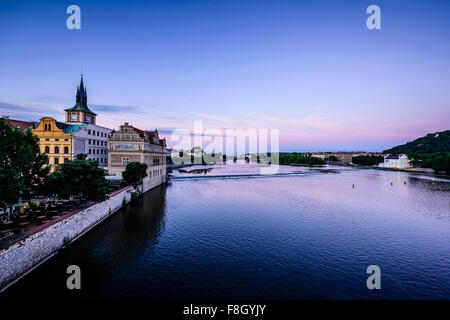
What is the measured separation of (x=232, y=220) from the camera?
3934 cm

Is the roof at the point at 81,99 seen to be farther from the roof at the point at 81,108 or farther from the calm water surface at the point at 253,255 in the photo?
the calm water surface at the point at 253,255

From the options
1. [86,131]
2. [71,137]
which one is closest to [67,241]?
[71,137]

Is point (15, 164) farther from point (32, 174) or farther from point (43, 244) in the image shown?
point (43, 244)

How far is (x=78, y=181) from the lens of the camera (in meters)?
31.9

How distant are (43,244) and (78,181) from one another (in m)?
11.5

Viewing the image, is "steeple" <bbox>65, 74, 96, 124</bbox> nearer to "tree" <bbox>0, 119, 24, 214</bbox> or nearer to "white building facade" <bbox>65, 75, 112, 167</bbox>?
"white building facade" <bbox>65, 75, 112, 167</bbox>

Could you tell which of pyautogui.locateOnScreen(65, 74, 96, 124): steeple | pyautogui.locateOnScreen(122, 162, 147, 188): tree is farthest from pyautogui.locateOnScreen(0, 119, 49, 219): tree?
pyautogui.locateOnScreen(65, 74, 96, 124): steeple

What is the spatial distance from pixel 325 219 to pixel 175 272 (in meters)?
30.3

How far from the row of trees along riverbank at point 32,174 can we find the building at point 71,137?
61.9ft

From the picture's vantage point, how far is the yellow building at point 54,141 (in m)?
57.0

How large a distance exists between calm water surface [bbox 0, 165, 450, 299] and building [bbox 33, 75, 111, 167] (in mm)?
27328
